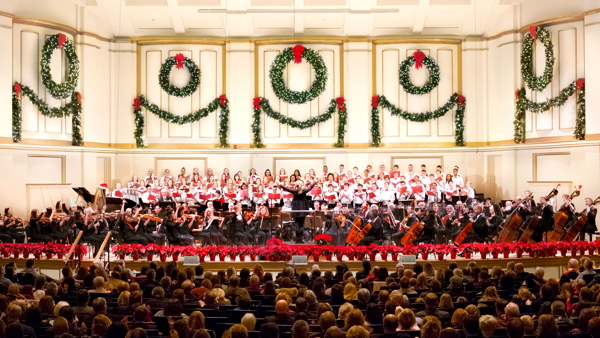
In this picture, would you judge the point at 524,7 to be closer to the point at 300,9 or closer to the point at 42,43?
the point at 300,9

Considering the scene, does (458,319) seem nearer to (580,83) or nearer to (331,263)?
(331,263)

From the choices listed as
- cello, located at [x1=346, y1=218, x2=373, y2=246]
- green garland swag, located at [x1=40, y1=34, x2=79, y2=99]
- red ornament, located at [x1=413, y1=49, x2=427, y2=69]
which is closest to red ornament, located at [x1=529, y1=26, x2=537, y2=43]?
red ornament, located at [x1=413, y1=49, x2=427, y2=69]

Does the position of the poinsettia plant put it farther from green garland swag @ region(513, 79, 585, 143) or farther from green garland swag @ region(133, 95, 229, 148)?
green garland swag @ region(513, 79, 585, 143)

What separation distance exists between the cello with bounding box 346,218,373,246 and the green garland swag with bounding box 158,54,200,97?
9.49m

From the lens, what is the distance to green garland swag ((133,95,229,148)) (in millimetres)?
21391

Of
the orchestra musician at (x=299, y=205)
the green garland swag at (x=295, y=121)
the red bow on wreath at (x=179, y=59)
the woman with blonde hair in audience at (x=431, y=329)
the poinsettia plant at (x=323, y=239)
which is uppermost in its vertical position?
the red bow on wreath at (x=179, y=59)

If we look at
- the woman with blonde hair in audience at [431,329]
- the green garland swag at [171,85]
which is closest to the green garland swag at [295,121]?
the green garland swag at [171,85]

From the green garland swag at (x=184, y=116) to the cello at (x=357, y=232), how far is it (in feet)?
27.2

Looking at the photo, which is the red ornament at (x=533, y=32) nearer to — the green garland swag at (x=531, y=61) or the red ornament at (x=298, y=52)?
the green garland swag at (x=531, y=61)

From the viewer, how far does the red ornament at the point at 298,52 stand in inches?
839

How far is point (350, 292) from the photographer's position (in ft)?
25.3

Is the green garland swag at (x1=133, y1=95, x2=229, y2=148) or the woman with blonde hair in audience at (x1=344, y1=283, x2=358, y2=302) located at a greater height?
the green garland swag at (x1=133, y1=95, x2=229, y2=148)

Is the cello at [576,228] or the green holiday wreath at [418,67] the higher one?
the green holiday wreath at [418,67]

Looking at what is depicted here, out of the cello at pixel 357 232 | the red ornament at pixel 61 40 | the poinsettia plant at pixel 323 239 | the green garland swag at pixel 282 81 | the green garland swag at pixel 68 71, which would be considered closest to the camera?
the cello at pixel 357 232
